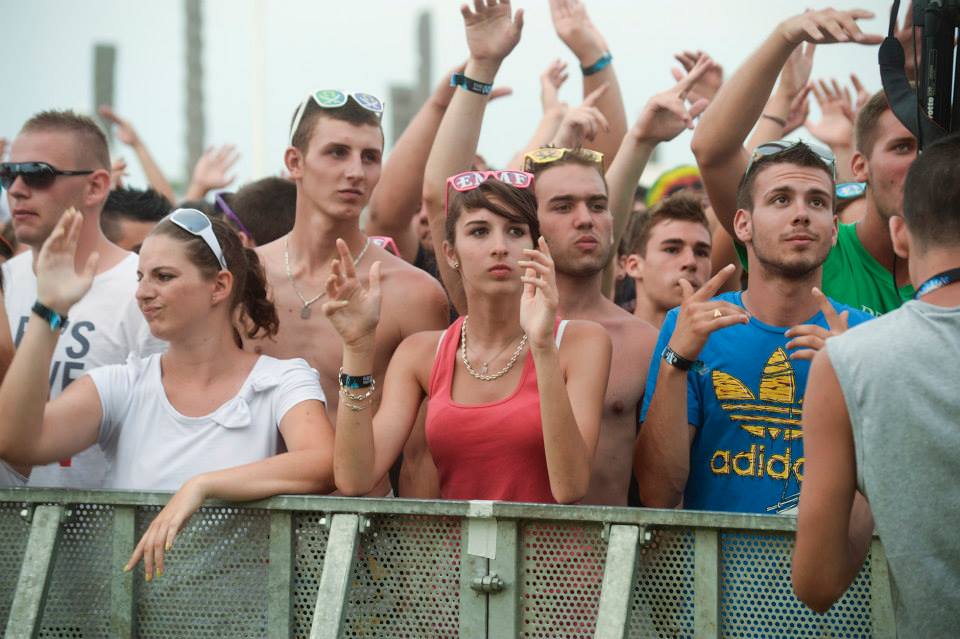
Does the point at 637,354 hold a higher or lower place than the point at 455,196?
lower

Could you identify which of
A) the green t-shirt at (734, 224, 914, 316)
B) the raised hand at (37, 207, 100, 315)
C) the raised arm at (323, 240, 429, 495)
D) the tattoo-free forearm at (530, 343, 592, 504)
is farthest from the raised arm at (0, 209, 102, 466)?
the green t-shirt at (734, 224, 914, 316)

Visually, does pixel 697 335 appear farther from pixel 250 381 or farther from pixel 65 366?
pixel 65 366

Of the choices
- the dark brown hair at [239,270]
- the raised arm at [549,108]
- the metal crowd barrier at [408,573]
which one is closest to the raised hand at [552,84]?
the raised arm at [549,108]

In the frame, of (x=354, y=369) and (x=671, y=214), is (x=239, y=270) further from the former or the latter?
(x=671, y=214)

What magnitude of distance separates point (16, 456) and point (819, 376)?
2556 millimetres

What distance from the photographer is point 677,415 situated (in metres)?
3.63

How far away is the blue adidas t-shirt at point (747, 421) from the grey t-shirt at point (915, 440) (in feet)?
4.01

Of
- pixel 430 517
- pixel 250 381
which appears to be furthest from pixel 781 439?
Answer: pixel 250 381

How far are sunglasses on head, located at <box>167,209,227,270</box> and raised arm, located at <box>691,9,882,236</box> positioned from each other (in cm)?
176

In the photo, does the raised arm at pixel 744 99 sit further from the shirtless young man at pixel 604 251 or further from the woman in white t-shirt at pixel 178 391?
the woman in white t-shirt at pixel 178 391

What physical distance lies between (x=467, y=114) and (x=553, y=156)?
0.39 metres

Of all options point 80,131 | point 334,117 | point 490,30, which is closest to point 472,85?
Answer: point 490,30

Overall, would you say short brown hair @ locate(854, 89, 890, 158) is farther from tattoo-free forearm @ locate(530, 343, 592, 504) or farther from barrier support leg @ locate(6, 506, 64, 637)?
barrier support leg @ locate(6, 506, 64, 637)

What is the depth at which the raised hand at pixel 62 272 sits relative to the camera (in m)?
3.80
